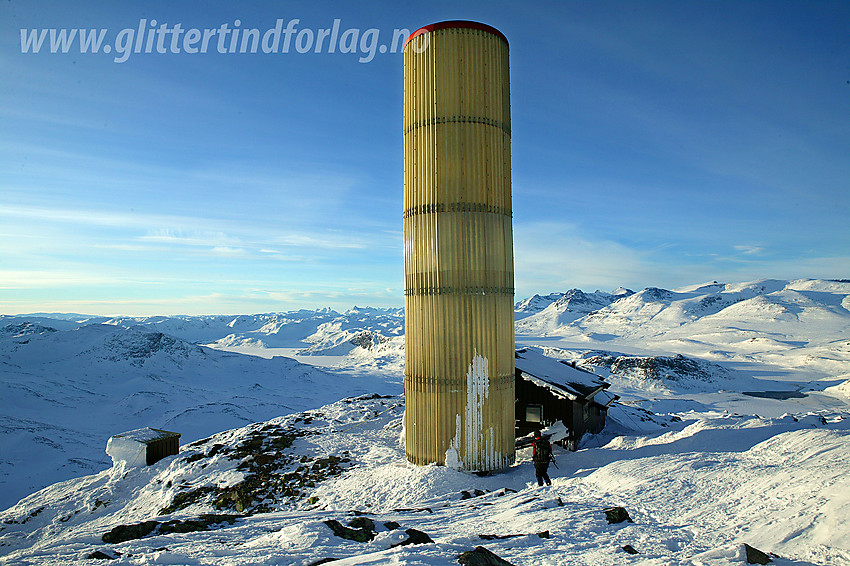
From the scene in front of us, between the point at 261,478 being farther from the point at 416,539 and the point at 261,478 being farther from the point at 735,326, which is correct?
the point at 735,326

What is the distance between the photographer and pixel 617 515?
8656 millimetres

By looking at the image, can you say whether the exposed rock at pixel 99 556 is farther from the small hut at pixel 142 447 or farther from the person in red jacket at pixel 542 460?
the small hut at pixel 142 447

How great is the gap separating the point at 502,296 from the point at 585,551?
28.9 ft

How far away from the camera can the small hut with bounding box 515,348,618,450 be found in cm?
1875

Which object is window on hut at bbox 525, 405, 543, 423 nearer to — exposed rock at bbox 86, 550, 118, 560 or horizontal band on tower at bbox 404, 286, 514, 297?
horizontal band on tower at bbox 404, 286, 514, 297

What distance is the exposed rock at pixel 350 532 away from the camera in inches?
333

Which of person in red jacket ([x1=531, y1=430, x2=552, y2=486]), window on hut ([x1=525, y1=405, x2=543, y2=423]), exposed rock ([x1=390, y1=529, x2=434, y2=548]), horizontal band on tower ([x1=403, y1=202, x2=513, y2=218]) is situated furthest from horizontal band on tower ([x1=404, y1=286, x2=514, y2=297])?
exposed rock ([x1=390, y1=529, x2=434, y2=548])

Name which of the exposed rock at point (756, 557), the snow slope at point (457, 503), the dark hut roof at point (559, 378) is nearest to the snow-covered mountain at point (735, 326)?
the dark hut roof at point (559, 378)

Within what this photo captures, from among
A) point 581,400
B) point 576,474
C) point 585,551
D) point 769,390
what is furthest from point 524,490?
point 769,390

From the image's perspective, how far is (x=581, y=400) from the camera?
60.6 ft

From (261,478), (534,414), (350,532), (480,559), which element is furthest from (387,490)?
(534,414)

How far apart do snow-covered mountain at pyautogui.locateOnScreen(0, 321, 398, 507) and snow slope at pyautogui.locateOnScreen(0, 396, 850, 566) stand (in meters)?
15.0

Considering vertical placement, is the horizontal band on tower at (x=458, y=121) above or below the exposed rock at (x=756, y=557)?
above

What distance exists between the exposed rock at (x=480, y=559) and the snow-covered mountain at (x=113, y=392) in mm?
28532
